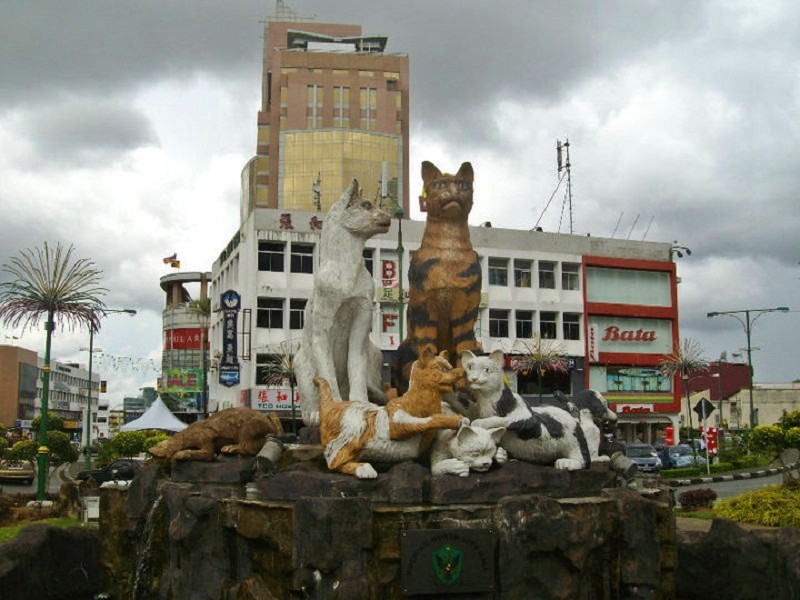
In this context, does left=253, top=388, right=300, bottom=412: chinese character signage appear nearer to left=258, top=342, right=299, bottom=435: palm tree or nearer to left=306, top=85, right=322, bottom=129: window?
left=258, top=342, right=299, bottom=435: palm tree

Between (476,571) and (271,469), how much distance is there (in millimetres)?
2558

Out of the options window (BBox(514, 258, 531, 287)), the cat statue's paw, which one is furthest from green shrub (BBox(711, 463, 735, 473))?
the cat statue's paw

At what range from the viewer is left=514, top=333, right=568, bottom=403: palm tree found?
3869cm

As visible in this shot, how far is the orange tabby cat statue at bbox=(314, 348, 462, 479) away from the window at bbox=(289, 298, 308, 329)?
31807 mm

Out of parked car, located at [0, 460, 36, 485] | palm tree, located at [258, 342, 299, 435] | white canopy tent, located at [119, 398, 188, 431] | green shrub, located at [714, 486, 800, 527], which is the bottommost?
parked car, located at [0, 460, 36, 485]

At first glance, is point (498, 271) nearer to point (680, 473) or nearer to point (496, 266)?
point (496, 266)

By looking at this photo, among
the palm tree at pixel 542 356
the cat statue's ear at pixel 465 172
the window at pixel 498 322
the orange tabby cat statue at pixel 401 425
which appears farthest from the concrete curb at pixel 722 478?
the orange tabby cat statue at pixel 401 425

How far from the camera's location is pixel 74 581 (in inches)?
404

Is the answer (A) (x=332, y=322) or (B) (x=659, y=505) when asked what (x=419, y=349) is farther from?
(B) (x=659, y=505)

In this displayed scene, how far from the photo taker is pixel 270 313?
3984cm

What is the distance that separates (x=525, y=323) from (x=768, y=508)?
94.3ft

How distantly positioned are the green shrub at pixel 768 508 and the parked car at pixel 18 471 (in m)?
27.1

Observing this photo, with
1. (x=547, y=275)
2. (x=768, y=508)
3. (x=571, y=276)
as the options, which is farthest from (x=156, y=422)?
(x=571, y=276)

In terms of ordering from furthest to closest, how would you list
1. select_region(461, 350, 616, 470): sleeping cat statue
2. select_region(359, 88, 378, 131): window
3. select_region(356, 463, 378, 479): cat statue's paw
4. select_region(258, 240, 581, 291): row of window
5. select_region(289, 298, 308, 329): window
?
select_region(359, 88, 378, 131): window
select_region(258, 240, 581, 291): row of window
select_region(289, 298, 308, 329): window
select_region(461, 350, 616, 470): sleeping cat statue
select_region(356, 463, 378, 479): cat statue's paw
